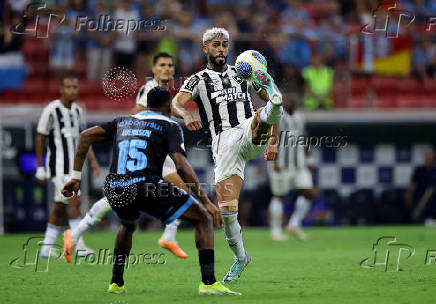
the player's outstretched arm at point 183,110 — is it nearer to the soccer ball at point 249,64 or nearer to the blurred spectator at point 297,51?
the soccer ball at point 249,64

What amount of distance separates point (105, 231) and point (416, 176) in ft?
23.9

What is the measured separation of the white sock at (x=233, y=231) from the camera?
8883 millimetres

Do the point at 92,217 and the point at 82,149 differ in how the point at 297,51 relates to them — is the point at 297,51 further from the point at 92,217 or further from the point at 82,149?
the point at 82,149

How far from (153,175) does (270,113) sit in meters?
1.45

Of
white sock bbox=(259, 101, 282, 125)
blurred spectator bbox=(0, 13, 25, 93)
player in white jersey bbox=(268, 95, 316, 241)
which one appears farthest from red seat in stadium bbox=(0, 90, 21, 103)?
white sock bbox=(259, 101, 282, 125)

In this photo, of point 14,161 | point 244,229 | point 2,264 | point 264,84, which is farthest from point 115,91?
point 264,84

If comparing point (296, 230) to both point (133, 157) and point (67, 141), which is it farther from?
A: point (133, 157)

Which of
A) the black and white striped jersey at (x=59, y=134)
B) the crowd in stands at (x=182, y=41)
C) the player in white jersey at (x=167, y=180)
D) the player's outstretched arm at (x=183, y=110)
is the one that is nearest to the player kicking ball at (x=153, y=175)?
the player's outstretched arm at (x=183, y=110)

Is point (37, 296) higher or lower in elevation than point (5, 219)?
higher

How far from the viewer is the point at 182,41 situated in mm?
19031

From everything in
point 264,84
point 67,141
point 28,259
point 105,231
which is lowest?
point 105,231

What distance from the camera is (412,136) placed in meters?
20.3

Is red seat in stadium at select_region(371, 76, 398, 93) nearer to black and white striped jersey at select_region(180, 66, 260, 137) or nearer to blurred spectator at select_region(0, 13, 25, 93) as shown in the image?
blurred spectator at select_region(0, 13, 25, 93)

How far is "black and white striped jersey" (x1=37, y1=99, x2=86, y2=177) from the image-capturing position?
41.3ft
